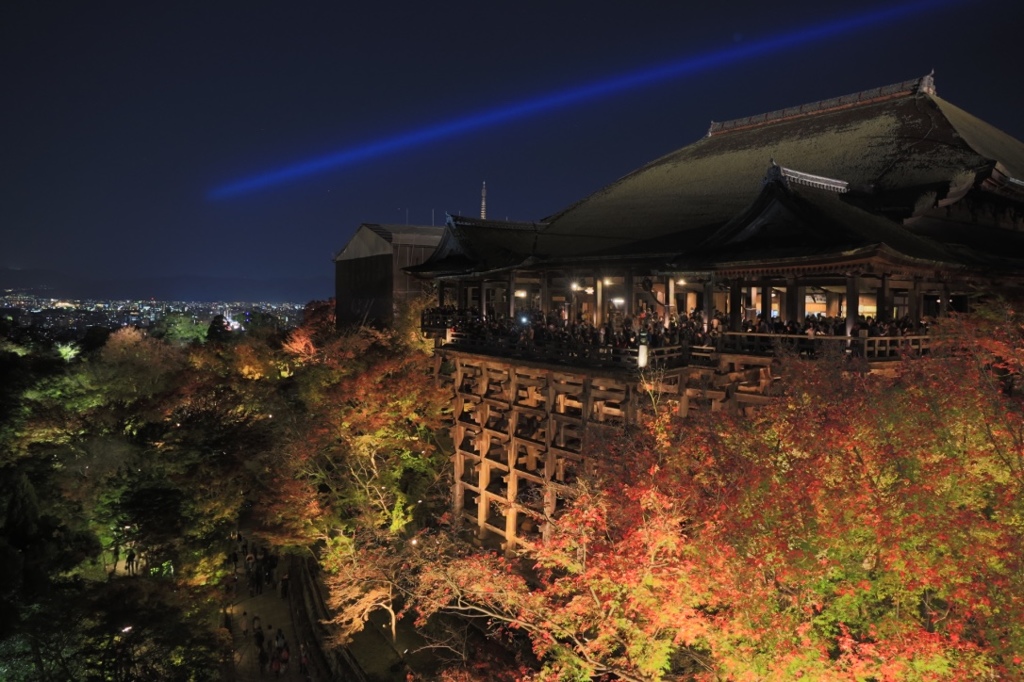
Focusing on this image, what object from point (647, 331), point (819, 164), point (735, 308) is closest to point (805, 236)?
point (735, 308)

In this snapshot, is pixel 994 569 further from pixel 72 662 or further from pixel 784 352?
pixel 72 662

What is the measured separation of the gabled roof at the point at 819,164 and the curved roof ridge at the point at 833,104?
0.16ft

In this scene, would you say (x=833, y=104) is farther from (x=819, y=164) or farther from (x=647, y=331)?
(x=647, y=331)

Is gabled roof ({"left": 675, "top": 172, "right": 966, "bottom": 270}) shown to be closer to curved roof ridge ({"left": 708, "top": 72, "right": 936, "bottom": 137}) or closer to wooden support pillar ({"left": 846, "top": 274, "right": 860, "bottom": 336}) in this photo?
wooden support pillar ({"left": 846, "top": 274, "right": 860, "bottom": 336})

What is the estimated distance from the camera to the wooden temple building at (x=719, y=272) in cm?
1912

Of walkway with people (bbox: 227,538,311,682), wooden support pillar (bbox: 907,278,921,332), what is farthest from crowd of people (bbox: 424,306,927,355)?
walkway with people (bbox: 227,538,311,682)

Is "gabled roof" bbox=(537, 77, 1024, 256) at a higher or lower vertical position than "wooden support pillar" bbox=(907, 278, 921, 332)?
higher

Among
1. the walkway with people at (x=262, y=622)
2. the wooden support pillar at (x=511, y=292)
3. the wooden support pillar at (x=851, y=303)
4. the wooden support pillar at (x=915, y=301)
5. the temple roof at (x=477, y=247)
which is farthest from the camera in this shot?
the temple roof at (x=477, y=247)

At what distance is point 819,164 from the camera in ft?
93.3

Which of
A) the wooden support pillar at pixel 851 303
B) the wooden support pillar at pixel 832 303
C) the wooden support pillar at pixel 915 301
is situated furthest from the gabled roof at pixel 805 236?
the wooden support pillar at pixel 832 303

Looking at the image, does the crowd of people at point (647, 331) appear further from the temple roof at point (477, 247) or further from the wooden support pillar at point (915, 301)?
the temple roof at point (477, 247)

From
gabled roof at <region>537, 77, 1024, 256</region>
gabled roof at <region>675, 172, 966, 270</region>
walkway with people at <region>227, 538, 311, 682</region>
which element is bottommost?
walkway with people at <region>227, 538, 311, 682</region>

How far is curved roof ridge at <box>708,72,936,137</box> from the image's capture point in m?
29.7

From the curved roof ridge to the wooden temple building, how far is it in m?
0.11
